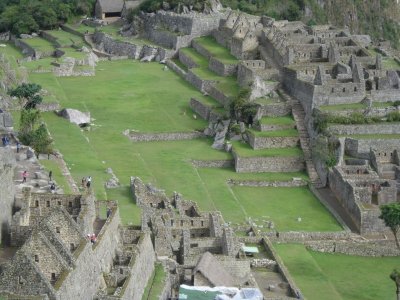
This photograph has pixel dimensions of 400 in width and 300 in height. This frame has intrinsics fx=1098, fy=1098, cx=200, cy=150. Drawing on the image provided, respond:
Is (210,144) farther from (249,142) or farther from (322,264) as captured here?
(322,264)

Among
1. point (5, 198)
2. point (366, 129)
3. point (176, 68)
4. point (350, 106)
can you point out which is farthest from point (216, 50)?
point (5, 198)

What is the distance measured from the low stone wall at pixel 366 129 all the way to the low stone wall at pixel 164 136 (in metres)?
10.5

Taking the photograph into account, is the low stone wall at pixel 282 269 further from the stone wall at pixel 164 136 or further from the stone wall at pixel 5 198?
the stone wall at pixel 164 136

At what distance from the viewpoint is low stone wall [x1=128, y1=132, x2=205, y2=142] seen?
77.8 meters

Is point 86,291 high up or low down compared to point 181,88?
up

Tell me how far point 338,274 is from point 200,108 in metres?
31.0

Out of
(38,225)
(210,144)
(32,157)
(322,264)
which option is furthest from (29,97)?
(38,225)

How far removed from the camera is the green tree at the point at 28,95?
77.5 m

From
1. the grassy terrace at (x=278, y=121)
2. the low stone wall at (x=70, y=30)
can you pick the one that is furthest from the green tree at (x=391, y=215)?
the low stone wall at (x=70, y=30)

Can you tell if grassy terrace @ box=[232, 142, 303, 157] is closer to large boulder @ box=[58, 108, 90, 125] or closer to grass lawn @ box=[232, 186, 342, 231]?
grass lawn @ box=[232, 186, 342, 231]

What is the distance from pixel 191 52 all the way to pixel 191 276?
5799 centimetres

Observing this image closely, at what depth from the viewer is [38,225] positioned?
3753cm

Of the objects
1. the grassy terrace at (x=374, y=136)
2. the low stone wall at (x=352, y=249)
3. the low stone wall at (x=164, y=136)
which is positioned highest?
the grassy terrace at (x=374, y=136)

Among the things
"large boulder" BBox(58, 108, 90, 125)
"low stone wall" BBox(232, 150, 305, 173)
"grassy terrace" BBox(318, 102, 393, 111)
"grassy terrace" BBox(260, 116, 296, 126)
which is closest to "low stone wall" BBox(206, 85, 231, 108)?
"grassy terrace" BBox(260, 116, 296, 126)
